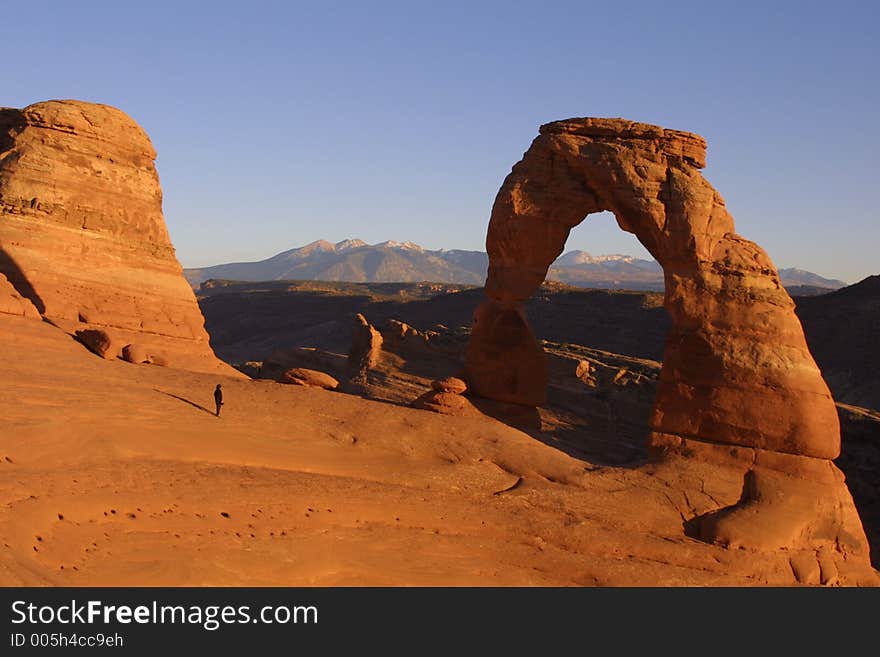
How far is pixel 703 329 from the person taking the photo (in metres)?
16.3

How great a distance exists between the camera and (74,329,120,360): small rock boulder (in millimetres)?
16875

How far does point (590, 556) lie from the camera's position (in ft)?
41.2

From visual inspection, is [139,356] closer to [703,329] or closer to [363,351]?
[703,329]

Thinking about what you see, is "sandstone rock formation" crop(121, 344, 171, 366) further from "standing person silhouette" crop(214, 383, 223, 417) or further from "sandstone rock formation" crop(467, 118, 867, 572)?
"sandstone rock formation" crop(467, 118, 867, 572)

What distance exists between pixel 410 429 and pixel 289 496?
364cm

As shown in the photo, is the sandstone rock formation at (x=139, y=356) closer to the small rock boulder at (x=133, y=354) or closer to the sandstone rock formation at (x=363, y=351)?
the small rock boulder at (x=133, y=354)

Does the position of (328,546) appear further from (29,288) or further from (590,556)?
(29,288)

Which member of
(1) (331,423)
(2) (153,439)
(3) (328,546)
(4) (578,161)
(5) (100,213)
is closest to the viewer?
(3) (328,546)

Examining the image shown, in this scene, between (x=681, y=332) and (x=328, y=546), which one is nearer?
(x=328, y=546)

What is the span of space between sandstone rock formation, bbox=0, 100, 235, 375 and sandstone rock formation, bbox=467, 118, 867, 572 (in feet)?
26.4

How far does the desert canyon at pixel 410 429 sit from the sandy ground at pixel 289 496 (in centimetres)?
4

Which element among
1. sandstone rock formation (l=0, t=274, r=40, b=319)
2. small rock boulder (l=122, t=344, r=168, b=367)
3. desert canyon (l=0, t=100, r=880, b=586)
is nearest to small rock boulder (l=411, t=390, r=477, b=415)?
desert canyon (l=0, t=100, r=880, b=586)

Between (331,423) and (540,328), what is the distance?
4587 centimetres
